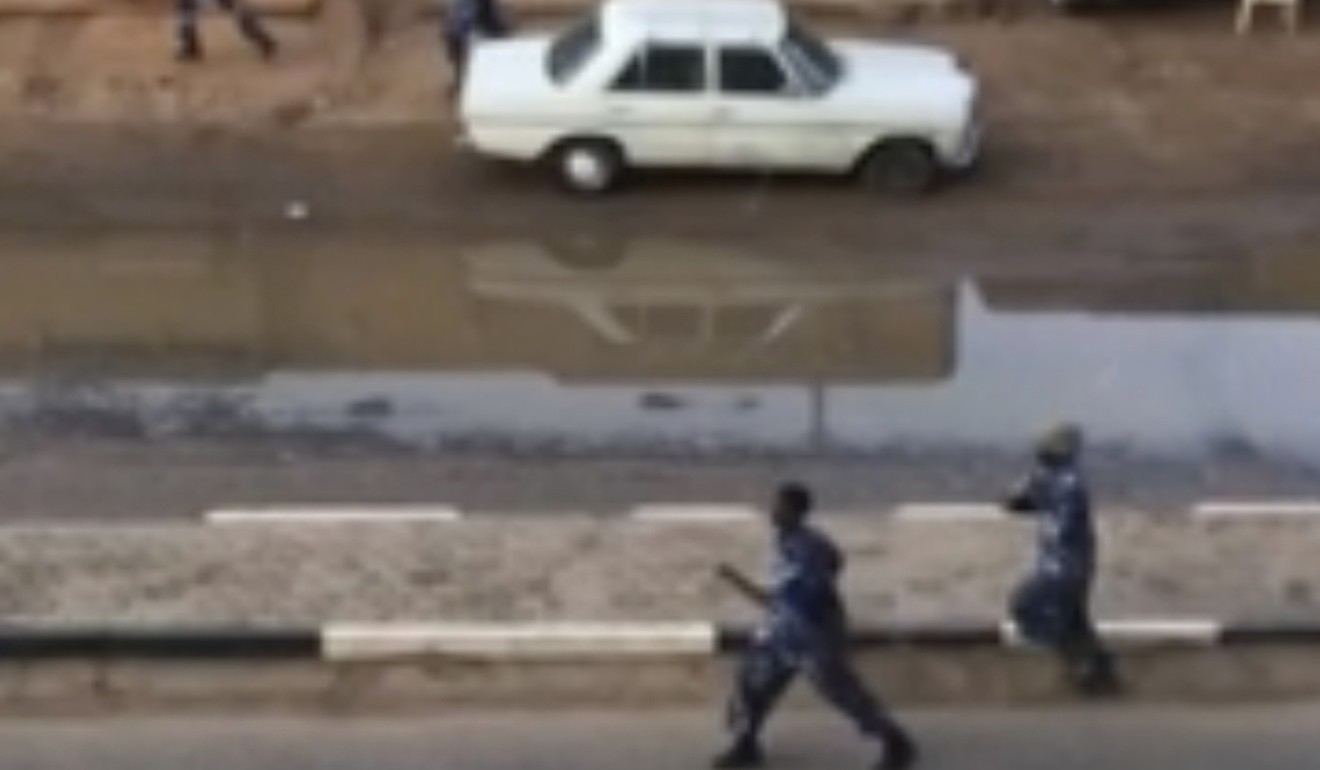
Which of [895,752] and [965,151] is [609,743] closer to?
[895,752]

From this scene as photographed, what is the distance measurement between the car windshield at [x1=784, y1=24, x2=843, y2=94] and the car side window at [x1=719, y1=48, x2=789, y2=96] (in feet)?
0.46

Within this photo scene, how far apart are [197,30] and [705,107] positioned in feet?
15.5

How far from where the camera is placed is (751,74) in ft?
69.1

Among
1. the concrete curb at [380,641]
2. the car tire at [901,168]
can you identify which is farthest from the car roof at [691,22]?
the concrete curb at [380,641]

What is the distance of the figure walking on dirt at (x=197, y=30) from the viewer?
23328 mm

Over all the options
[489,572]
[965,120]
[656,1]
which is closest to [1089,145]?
[965,120]

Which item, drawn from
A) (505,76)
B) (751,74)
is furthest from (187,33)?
(751,74)

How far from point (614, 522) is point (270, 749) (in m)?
2.83

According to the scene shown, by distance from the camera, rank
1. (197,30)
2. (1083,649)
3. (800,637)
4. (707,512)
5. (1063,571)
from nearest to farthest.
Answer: (800,637) < (1063,571) < (1083,649) < (707,512) < (197,30)

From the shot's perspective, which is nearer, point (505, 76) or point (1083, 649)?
point (1083, 649)

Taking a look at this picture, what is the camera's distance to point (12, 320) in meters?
19.4

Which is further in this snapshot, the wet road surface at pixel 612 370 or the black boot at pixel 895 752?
the wet road surface at pixel 612 370

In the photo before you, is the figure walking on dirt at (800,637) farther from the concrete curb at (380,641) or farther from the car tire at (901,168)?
the car tire at (901,168)

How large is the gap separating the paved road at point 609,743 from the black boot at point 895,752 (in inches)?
5.9
